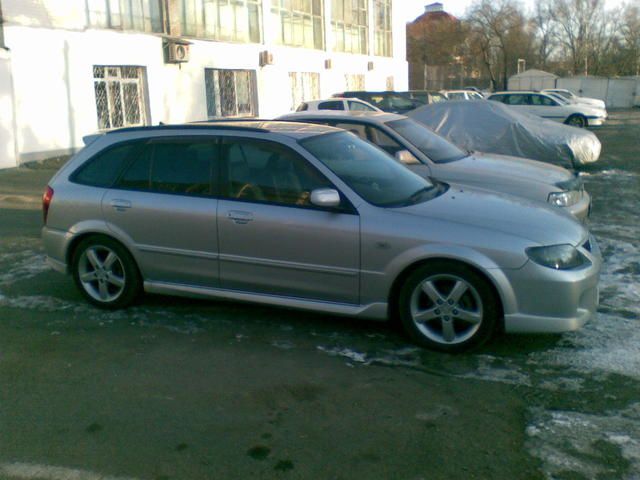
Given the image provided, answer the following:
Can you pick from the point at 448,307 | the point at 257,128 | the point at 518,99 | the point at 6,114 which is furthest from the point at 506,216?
the point at 518,99

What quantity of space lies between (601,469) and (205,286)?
3.16 m

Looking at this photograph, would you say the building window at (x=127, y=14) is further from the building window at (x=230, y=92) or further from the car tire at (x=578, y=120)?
the car tire at (x=578, y=120)

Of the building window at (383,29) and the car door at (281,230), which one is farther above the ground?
the building window at (383,29)

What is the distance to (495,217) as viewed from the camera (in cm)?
480

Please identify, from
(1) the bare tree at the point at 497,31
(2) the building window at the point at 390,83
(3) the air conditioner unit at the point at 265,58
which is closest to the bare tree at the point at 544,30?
(1) the bare tree at the point at 497,31

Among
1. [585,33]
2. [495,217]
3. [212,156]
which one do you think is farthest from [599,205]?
[585,33]

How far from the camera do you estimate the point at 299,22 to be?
100 ft

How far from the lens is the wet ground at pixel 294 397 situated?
3.39 meters

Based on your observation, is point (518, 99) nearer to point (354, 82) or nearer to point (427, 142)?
point (354, 82)

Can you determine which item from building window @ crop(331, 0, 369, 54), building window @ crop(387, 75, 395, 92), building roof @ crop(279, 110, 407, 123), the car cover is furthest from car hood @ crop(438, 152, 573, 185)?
building window @ crop(387, 75, 395, 92)

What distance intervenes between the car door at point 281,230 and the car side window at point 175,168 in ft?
0.52

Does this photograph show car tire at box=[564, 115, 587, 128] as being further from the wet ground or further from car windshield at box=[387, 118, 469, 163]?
the wet ground

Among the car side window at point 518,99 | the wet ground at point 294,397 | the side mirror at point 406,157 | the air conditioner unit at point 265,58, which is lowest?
the wet ground at point 294,397

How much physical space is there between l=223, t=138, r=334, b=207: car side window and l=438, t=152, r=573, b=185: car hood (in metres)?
2.97
